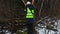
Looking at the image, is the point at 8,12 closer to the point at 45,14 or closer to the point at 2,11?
the point at 2,11

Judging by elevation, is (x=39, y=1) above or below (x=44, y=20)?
above

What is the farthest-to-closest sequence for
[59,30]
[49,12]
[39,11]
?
[49,12]
[39,11]
[59,30]

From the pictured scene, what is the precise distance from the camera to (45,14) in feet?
48.6

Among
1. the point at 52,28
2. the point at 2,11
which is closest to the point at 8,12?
the point at 2,11

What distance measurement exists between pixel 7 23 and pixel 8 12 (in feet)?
4.18

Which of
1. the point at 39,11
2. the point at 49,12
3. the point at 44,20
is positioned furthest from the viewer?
the point at 49,12

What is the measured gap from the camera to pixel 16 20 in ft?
41.2

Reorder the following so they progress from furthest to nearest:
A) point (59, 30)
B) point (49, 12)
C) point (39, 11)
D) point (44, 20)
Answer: point (49, 12), point (39, 11), point (44, 20), point (59, 30)

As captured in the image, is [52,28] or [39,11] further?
[39,11]

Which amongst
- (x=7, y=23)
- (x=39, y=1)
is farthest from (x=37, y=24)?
(x=39, y=1)

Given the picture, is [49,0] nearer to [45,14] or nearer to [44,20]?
[45,14]

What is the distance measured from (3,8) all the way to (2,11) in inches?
10.7

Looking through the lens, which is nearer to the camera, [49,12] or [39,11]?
[39,11]

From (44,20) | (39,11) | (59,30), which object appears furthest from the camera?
(39,11)
